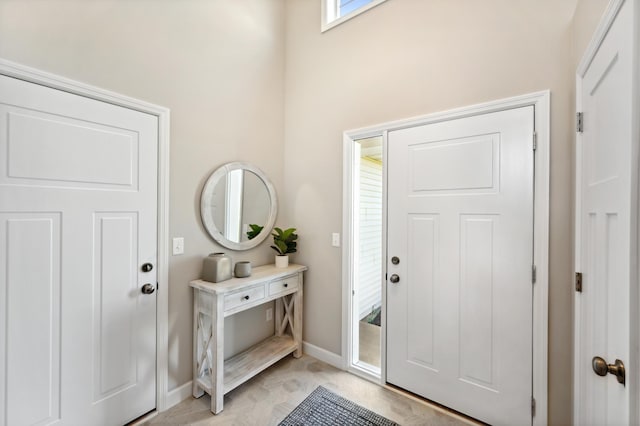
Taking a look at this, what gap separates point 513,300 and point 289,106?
2.42m

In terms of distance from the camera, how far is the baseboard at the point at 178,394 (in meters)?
1.86

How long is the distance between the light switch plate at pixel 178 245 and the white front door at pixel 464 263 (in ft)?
5.04

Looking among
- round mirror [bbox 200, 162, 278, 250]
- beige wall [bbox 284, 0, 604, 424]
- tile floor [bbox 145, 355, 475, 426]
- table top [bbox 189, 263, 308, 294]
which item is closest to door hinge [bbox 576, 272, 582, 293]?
beige wall [bbox 284, 0, 604, 424]

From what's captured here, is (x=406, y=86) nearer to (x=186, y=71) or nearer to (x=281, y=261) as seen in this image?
(x=186, y=71)

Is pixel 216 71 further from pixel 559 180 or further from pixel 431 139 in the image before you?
pixel 559 180

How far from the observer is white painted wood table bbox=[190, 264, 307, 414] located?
1806mm

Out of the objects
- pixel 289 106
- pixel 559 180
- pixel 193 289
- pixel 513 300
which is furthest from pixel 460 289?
pixel 289 106

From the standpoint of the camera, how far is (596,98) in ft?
3.71

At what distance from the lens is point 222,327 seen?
1822 mm

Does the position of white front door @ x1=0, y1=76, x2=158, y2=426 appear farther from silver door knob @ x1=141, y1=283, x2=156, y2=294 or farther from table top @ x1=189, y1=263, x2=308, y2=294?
table top @ x1=189, y1=263, x2=308, y2=294

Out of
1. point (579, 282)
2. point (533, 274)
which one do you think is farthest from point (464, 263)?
point (579, 282)

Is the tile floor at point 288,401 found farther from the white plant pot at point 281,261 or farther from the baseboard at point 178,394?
the white plant pot at point 281,261

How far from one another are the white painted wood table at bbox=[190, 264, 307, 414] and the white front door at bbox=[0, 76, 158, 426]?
30 cm

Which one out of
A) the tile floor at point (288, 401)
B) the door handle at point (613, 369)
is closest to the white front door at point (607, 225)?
the door handle at point (613, 369)
